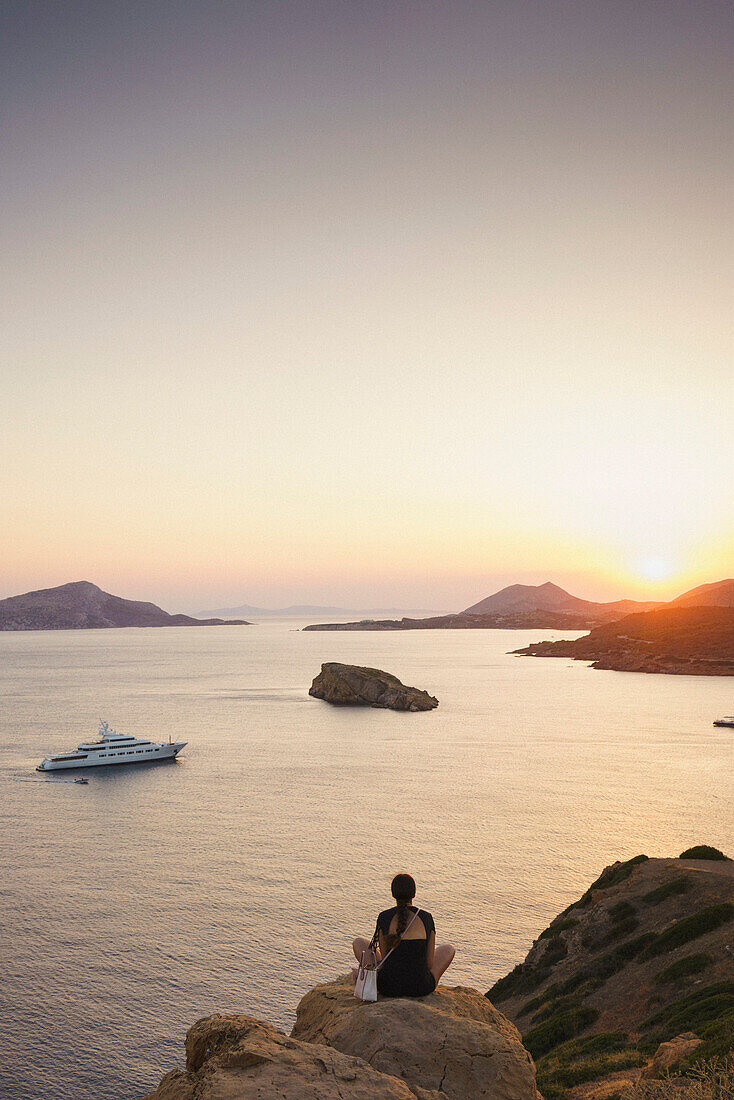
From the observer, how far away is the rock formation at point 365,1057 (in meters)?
8.34

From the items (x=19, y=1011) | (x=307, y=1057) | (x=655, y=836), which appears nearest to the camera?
(x=307, y=1057)

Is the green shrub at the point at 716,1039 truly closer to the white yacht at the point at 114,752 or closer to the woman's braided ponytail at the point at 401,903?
the woman's braided ponytail at the point at 401,903

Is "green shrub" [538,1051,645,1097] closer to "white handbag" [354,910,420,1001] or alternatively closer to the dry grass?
the dry grass

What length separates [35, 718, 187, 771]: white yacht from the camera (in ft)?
301

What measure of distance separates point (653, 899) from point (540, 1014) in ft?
22.9

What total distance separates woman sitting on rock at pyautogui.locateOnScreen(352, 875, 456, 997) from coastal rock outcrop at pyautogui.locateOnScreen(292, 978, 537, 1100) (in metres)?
0.27

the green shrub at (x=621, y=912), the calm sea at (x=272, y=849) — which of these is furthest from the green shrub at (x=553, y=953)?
the calm sea at (x=272, y=849)

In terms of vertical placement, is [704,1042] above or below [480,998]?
below

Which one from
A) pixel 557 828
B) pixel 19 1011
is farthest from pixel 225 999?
pixel 557 828

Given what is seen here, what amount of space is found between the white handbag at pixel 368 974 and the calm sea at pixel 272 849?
24587mm

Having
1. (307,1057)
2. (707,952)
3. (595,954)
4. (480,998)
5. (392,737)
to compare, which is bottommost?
(392,737)

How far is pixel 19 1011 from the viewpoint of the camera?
113ft

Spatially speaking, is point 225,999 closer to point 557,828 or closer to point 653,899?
point 653,899

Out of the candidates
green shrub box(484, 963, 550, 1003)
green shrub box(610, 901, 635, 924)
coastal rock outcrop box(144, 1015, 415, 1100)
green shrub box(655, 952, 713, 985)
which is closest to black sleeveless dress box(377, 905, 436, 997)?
coastal rock outcrop box(144, 1015, 415, 1100)
